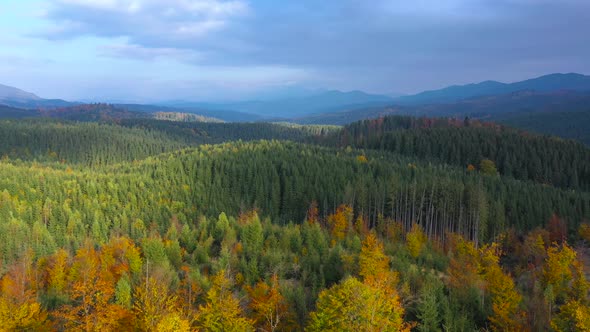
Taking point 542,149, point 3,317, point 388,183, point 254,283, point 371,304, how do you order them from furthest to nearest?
point 542,149, point 388,183, point 254,283, point 3,317, point 371,304

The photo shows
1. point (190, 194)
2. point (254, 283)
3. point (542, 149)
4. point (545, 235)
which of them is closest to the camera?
point (254, 283)

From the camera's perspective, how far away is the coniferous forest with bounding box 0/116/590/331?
3719cm

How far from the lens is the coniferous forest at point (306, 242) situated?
37188mm

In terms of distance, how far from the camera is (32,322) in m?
38.2

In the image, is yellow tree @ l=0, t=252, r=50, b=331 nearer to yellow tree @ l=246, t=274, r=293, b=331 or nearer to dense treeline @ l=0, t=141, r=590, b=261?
yellow tree @ l=246, t=274, r=293, b=331

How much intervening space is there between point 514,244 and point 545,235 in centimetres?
625

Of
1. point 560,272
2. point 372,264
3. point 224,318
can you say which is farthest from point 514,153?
point 224,318

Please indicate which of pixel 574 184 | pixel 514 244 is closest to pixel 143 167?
pixel 514 244

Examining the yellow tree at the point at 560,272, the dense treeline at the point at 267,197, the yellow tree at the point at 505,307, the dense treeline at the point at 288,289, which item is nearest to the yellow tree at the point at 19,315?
the dense treeline at the point at 288,289

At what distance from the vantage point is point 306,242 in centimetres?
6938

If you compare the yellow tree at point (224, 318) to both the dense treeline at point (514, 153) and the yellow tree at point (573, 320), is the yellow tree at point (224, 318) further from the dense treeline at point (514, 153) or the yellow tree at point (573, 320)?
the dense treeline at point (514, 153)

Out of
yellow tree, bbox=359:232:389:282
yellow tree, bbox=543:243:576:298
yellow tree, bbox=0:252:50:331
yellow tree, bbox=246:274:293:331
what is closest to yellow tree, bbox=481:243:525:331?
yellow tree, bbox=543:243:576:298

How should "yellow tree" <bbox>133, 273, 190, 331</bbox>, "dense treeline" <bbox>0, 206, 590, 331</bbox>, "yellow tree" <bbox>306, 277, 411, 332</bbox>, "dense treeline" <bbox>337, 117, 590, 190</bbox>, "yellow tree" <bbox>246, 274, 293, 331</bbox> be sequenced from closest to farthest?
1. "yellow tree" <bbox>306, 277, 411, 332</bbox>
2. "yellow tree" <bbox>133, 273, 190, 331</bbox>
3. "dense treeline" <bbox>0, 206, 590, 331</bbox>
4. "yellow tree" <bbox>246, 274, 293, 331</bbox>
5. "dense treeline" <bbox>337, 117, 590, 190</bbox>

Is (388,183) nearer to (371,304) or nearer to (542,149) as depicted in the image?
(371,304)
